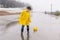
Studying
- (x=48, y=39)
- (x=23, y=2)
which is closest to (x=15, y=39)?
(x=48, y=39)

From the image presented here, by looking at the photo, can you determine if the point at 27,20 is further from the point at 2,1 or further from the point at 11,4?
the point at 11,4

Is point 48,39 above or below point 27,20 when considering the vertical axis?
below

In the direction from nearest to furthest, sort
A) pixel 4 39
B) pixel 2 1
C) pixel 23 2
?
1. pixel 4 39
2. pixel 2 1
3. pixel 23 2

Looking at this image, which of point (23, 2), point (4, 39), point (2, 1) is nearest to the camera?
point (4, 39)

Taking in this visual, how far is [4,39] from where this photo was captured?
399 inches

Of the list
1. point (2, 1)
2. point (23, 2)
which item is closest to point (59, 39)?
point (2, 1)

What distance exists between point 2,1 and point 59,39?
3359 inches

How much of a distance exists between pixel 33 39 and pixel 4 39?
1453 millimetres

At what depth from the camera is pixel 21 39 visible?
10.2 m

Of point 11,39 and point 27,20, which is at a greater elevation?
point 27,20

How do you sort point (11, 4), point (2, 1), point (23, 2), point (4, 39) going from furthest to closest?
1. point (23, 2)
2. point (11, 4)
3. point (2, 1)
4. point (4, 39)

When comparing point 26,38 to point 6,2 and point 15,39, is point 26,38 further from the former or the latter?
point 6,2

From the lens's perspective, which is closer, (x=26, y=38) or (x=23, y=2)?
(x=26, y=38)

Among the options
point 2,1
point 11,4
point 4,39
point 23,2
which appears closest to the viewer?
point 4,39
